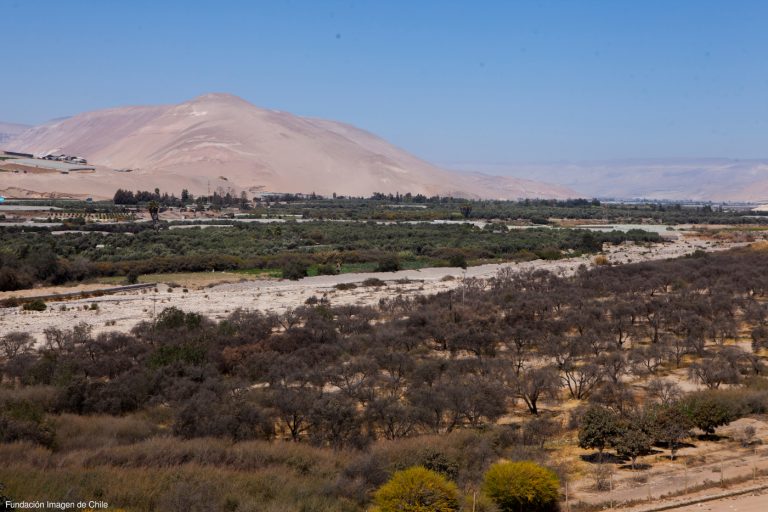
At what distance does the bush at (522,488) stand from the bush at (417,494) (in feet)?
2.60

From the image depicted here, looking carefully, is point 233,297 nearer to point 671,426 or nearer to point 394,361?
point 394,361

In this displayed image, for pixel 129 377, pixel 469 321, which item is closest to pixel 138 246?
pixel 469 321

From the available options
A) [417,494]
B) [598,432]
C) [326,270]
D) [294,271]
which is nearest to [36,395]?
[417,494]

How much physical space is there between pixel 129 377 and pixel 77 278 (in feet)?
95.0

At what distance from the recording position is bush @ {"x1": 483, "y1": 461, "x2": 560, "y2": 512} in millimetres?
11281

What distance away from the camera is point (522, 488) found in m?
11.2

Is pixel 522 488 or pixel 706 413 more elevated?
pixel 706 413

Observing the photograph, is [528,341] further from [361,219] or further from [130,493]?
[361,219]

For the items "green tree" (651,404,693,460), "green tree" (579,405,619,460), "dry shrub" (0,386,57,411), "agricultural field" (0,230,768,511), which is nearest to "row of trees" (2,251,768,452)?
"agricultural field" (0,230,768,511)

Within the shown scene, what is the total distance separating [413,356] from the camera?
22.1 m

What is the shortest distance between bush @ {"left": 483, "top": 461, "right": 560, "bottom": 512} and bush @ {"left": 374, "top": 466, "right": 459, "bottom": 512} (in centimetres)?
79

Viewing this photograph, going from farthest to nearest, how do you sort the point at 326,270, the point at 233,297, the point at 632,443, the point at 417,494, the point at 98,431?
the point at 326,270 < the point at 233,297 < the point at 98,431 < the point at 632,443 < the point at 417,494

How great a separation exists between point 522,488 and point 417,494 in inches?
66.9

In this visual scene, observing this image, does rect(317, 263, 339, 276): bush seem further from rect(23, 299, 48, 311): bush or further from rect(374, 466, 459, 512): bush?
rect(374, 466, 459, 512): bush
